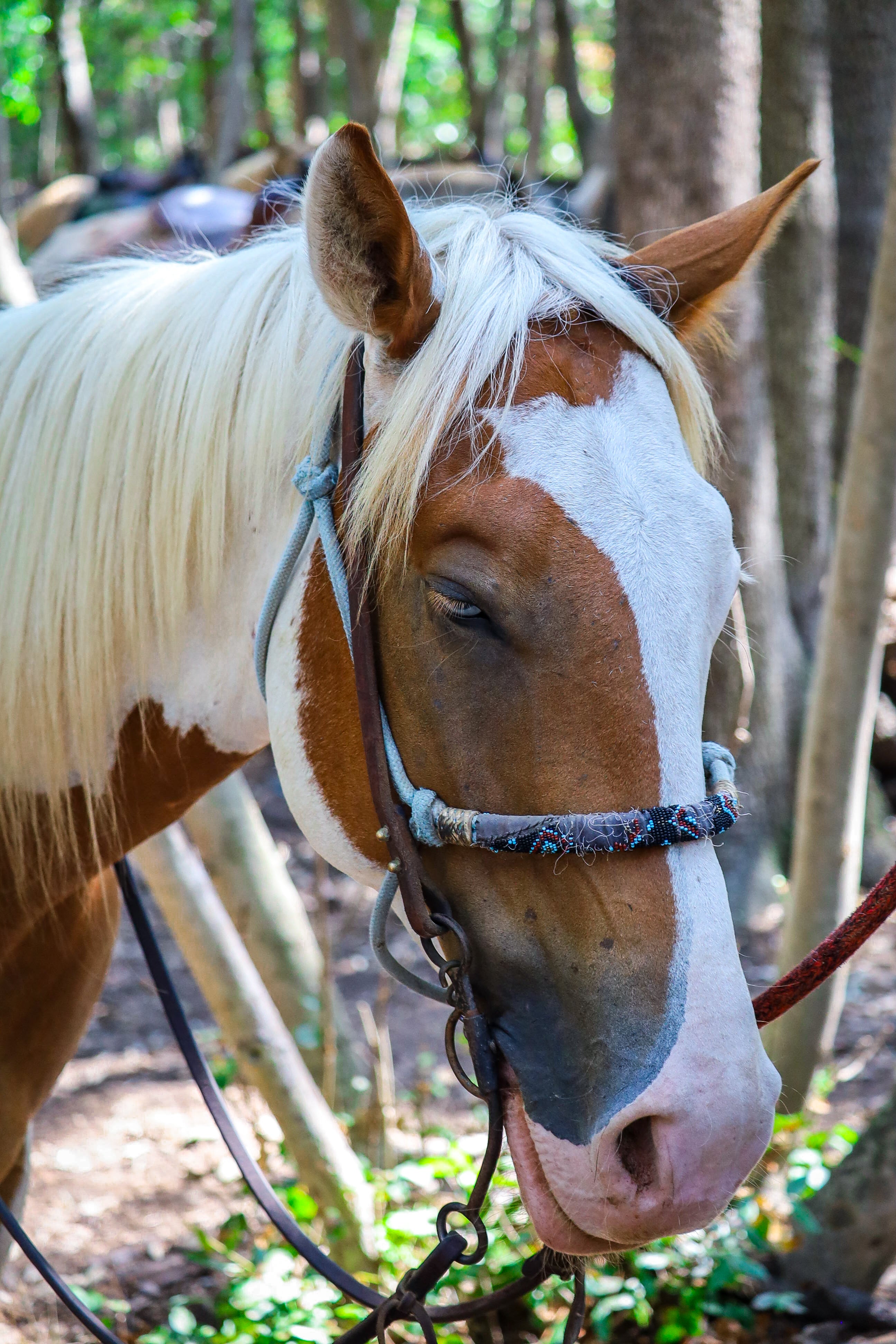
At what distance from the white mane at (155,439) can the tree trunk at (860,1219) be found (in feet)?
6.76

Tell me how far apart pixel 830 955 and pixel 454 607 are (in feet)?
2.75

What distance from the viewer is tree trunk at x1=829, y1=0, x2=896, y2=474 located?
6801 millimetres

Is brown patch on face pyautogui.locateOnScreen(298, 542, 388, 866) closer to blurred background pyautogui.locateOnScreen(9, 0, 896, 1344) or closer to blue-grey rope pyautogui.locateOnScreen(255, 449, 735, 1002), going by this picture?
blue-grey rope pyautogui.locateOnScreen(255, 449, 735, 1002)

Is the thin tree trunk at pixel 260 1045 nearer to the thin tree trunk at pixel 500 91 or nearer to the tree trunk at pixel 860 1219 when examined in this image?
the tree trunk at pixel 860 1219

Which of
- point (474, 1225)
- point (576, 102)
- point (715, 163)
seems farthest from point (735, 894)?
point (576, 102)

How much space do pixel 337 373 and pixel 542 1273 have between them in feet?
4.47

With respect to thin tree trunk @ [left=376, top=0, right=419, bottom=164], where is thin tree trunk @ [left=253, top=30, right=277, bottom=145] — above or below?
above

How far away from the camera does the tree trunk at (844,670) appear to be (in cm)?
275

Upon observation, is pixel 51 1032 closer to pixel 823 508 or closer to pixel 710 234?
pixel 710 234

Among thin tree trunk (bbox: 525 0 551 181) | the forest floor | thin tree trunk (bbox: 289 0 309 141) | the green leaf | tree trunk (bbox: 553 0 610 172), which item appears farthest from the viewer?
thin tree trunk (bbox: 289 0 309 141)

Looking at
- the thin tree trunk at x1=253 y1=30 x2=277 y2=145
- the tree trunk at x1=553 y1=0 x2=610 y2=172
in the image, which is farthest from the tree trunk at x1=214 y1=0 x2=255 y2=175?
the thin tree trunk at x1=253 y1=30 x2=277 y2=145

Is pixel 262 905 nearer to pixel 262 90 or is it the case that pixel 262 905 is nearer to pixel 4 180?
pixel 4 180

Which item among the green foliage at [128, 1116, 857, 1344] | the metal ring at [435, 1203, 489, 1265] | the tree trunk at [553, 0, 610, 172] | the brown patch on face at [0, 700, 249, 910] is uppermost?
the tree trunk at [553, 0, 610, 172]

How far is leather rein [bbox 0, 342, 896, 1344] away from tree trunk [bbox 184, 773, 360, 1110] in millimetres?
1512
